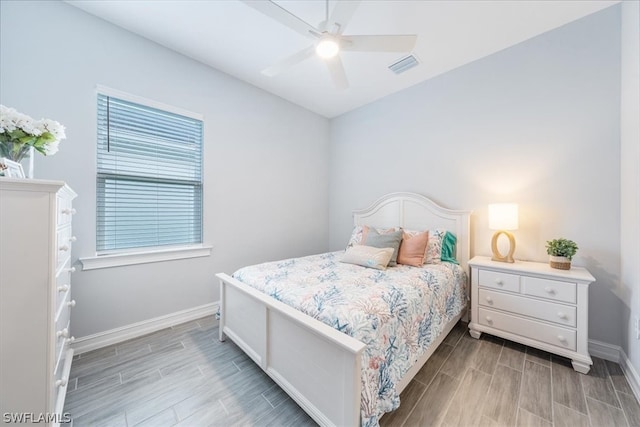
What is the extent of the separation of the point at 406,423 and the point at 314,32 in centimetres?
248

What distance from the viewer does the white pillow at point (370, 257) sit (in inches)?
90.3

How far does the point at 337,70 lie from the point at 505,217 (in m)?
2.01

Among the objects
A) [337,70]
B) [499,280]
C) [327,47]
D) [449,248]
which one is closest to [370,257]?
[449,248]

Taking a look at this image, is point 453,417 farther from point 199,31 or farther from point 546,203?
point 199,31

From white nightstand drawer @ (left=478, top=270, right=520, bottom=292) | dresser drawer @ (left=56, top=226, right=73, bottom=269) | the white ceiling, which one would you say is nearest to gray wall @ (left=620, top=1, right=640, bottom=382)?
the white ceiling

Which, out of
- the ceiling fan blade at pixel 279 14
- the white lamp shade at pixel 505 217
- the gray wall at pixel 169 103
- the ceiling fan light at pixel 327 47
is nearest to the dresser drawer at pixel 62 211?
the gray wall at pixel 169 103

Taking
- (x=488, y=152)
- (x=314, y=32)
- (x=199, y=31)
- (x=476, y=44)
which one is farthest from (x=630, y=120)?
(x=199, y=31)

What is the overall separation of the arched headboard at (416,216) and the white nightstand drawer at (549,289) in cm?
62

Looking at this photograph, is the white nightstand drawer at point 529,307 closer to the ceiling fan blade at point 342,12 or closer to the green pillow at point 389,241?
the green pillow at point 389,241

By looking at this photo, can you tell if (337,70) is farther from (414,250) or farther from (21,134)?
(21,134)

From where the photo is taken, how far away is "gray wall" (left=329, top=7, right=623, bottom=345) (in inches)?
80.0

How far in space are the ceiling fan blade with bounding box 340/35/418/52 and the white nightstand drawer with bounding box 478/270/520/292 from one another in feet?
6.58

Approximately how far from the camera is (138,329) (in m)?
2.34

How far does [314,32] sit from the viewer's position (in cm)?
164
